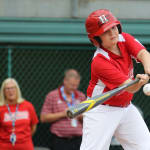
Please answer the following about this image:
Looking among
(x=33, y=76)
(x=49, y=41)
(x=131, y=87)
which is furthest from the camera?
(x=33, y=76)

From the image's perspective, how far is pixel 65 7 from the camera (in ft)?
21.1

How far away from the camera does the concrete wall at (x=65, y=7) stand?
6402mm

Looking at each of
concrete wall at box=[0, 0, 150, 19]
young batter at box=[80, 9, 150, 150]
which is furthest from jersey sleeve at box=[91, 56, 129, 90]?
concrete wall at box=[0, 0, 150, 19]

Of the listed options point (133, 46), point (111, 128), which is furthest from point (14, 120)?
point (133, 46)

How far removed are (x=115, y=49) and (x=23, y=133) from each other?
2252 millimetres

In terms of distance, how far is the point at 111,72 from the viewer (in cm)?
349

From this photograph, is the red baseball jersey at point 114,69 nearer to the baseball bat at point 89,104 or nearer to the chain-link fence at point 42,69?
the baseball bat at point 89,104

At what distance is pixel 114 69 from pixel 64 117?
2.24 m

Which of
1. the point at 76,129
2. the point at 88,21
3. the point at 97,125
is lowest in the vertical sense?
the point at 76,129

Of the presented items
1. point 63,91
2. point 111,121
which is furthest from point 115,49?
point 63,91

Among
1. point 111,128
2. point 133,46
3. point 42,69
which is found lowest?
point 42,69

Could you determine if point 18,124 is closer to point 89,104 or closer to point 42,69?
point 42,69

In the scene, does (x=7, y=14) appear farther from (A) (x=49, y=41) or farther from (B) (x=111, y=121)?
(B) (x=111, y=121)

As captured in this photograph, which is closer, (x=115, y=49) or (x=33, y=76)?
(x=115, y=49)
